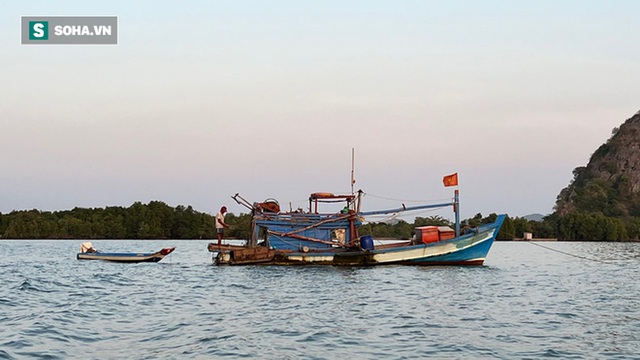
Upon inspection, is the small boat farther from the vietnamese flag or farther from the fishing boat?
the vietnamese flag

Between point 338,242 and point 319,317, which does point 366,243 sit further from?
point 319,317

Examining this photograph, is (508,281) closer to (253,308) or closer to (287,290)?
(287,290)

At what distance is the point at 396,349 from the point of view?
17.8 m

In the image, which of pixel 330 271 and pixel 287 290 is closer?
pixel 287 290

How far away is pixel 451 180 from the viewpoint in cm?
4756

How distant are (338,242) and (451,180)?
9.09 meters

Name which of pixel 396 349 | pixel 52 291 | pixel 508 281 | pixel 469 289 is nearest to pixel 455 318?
pixel 396 349

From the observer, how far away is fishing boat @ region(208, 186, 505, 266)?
152 ft

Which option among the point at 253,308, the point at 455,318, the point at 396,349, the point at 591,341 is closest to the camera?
the point at 396,349

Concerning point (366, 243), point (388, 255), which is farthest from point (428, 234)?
point (366, 243)

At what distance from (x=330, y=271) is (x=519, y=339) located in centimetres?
2525

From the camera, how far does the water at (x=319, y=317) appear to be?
693 inches

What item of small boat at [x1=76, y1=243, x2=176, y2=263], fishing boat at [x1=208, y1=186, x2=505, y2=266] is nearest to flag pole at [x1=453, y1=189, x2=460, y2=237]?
fishing boat at [x1=208, y1=186, x2=505, y2=266]

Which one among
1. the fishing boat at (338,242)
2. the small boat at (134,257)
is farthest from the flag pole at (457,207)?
the small boat at (134,257)
